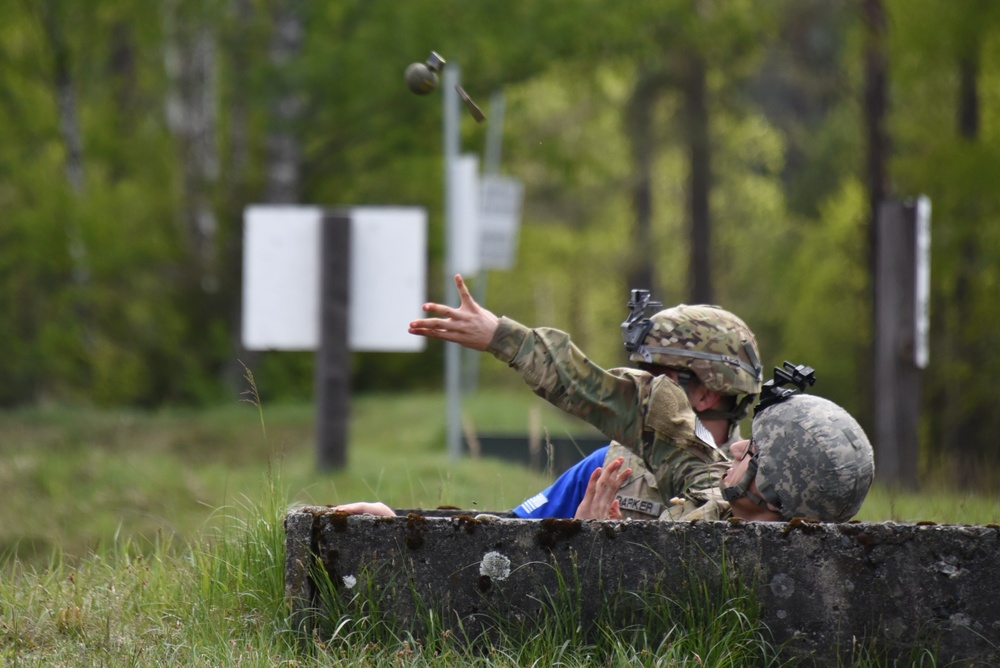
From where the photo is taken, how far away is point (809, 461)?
4.00 m

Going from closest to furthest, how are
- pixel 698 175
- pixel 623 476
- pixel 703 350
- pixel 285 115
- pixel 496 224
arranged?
pixel 623 476
pixel 703 350
pixel 496 224
pixel 285 115
pixel 698 175

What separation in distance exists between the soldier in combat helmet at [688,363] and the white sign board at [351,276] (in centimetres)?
542

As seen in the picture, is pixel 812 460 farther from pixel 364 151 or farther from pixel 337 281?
pixel 364 151

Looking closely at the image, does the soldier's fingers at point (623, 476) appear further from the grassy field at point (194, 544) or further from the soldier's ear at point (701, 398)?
the grassy field at point (194, 544)

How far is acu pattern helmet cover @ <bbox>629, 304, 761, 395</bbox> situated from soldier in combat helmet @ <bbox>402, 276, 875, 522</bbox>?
0.14 m

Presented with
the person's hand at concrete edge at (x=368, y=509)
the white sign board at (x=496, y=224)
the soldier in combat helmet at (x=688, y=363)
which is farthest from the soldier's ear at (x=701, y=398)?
the white sign board at (x=496, y=224)

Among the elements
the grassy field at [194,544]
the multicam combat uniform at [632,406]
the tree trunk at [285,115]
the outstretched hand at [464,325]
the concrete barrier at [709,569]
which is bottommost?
the grassy field at [194,544]

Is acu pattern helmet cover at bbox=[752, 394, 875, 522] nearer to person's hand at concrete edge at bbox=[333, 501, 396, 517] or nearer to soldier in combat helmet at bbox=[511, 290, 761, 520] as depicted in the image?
soldier in combat helmet at bbox=[511, 290, 761, 520]

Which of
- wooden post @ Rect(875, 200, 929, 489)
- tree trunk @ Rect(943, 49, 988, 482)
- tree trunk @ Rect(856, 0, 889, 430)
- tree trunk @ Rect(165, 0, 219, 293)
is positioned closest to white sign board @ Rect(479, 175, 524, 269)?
tree trunk @ Rect(856, 0, 889, 430)

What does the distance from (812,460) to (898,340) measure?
712 centimetres

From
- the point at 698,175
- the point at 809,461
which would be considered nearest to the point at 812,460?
the point at 809,461

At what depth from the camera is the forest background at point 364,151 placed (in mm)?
16250

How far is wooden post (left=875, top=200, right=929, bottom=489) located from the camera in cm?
1056

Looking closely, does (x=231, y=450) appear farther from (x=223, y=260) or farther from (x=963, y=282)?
(x=963, y=282)
